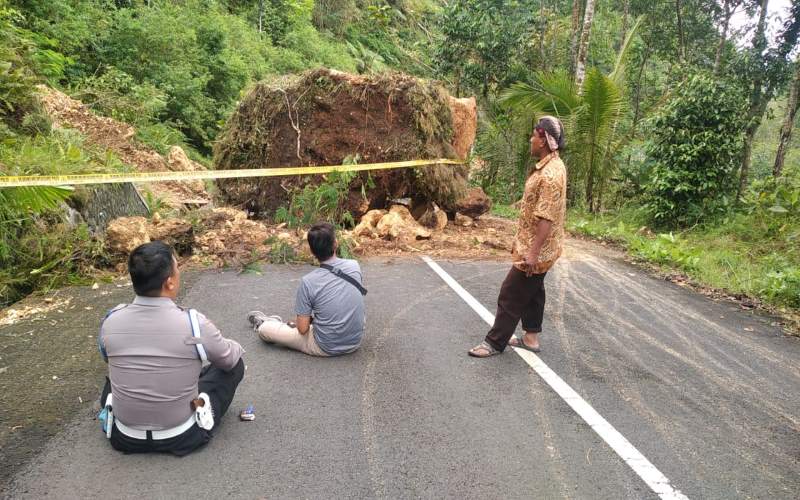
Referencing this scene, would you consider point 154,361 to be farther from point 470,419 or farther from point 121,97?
point 121,97

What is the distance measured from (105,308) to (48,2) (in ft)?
33.0

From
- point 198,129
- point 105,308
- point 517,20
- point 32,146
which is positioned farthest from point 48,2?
point 517,20

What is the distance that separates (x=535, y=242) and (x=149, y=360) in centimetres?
293

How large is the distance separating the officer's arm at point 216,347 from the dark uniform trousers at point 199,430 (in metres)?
0.16

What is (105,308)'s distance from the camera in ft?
17.1

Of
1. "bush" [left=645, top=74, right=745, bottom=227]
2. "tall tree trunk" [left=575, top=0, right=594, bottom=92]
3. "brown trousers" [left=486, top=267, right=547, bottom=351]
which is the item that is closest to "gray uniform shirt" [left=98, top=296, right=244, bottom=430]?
"brown trousers" [left=486, top=267, right=547, bottom=351]

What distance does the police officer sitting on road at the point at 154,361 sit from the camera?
2887 millimetres

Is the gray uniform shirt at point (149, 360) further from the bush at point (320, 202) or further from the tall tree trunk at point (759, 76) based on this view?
the tall tree trunk at point (759, 76)

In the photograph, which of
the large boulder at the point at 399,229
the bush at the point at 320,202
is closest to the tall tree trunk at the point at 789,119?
A: the large boulder at the point at 399,229

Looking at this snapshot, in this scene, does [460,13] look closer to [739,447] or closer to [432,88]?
[432,88]

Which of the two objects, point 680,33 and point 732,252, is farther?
point 680,33

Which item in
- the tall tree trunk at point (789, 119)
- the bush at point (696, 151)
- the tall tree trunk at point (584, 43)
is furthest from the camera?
the tall tree trunk at point (584, 43)

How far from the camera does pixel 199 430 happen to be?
3.11m

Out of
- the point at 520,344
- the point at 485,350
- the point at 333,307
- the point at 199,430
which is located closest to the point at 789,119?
the point at 520,344
